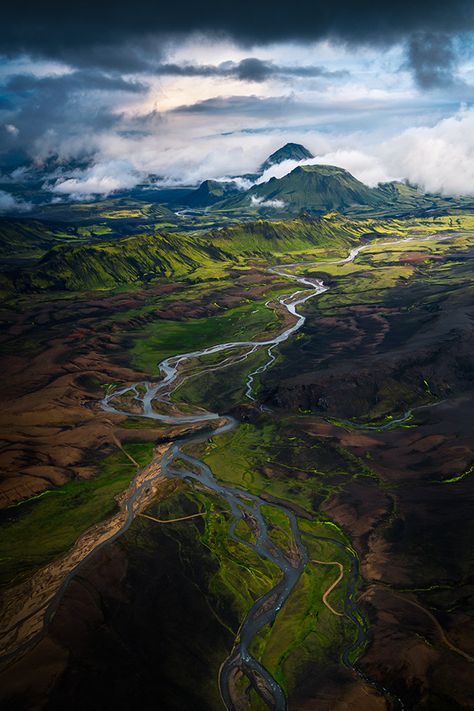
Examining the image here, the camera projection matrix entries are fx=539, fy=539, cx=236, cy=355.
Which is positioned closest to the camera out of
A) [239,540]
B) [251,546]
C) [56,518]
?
[251,546]

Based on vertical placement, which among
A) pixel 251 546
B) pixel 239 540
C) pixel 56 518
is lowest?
pixel 56 518

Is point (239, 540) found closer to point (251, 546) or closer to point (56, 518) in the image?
point (251, 546)

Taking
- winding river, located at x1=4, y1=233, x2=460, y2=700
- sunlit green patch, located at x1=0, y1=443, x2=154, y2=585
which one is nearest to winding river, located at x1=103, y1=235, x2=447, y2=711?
winding river, located at x1=4, y1=233, x2=460, y2=700

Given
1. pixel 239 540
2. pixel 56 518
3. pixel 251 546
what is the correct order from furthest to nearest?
pixel 56 518 → pixel 239 540 → pixel 251 546

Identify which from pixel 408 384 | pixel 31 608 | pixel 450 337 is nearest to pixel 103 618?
pixel 31 608

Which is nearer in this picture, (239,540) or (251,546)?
(251,546)

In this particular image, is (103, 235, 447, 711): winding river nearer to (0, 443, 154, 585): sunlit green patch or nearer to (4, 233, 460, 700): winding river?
(4, 233, 460, 700): winding river

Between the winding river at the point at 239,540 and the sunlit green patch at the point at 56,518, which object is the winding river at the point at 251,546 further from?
the sunlit green patch at the point at 56,518

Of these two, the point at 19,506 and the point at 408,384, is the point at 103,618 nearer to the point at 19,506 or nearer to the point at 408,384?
the point at 19,506

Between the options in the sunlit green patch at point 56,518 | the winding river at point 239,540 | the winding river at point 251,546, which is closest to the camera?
the winding river at point 251,546

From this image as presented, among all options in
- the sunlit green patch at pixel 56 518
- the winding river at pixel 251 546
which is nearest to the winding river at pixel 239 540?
the winding river at pixel 251 546

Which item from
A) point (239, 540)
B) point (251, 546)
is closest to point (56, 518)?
point (239, 540)
